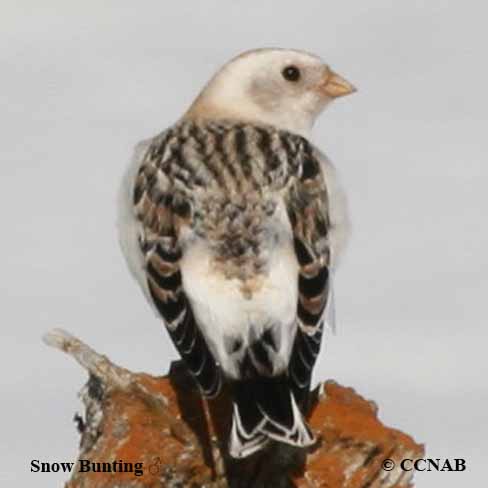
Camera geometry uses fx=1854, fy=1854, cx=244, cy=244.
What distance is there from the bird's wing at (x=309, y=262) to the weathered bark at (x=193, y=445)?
163mm

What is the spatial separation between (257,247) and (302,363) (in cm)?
46

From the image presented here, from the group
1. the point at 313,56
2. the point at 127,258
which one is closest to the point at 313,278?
the point at 127,258

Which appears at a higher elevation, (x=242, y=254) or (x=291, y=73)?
(x=291, y=73)

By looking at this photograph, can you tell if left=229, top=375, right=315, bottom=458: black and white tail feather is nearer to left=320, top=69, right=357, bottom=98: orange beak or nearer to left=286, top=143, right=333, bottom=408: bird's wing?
left=286, top=143, right=333, bottom=408: bird's wing

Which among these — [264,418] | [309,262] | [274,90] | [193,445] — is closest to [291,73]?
[274,90]

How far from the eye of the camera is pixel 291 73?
7.78 meters

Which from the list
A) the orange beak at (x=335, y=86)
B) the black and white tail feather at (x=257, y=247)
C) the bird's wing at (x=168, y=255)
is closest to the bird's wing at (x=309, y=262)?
the black and white tail feather at (x=257, y=247)

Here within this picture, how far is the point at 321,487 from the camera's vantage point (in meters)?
5.43

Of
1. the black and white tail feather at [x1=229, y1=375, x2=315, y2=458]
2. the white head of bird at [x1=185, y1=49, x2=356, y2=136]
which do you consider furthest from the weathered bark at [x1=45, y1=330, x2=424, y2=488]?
the white head of bird at [x1=185, y1=49, x2=356, y2=136]

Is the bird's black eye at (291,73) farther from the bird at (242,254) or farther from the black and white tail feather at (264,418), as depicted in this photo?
the black and white tail feather at (264,418)

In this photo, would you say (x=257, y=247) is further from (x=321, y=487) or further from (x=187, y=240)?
(x=321, y=487)

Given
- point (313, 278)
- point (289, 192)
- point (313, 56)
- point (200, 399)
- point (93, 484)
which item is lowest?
point (93, 484)

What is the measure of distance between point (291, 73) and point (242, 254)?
186cm

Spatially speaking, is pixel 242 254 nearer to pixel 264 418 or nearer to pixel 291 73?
pixel 264 418
